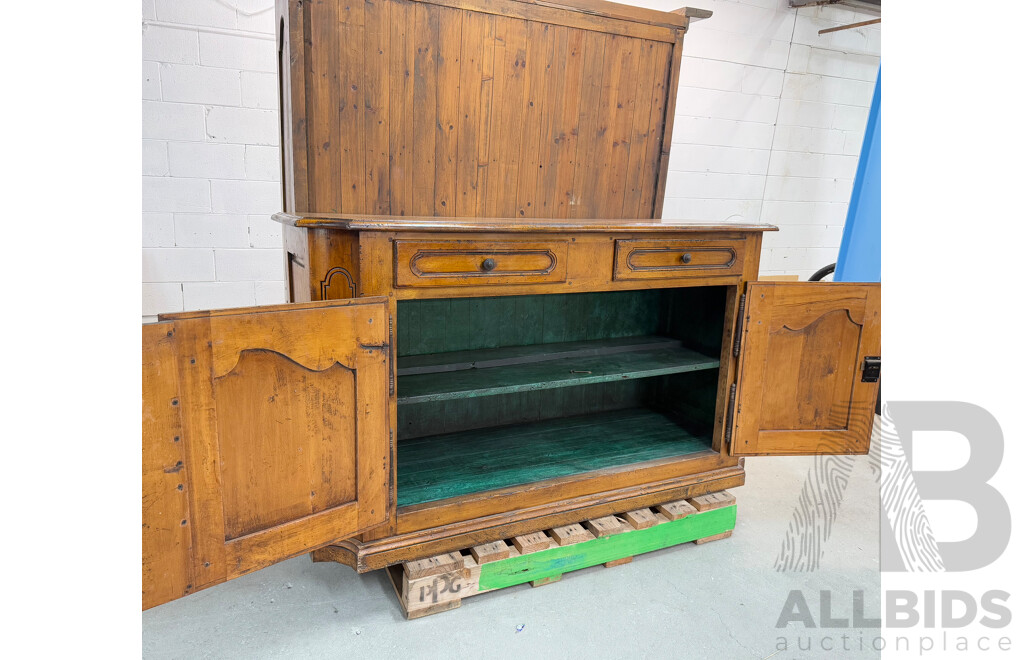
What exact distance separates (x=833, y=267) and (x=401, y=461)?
2.97 meters

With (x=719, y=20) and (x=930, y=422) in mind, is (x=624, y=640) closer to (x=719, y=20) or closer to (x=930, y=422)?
(x=930, y=422)

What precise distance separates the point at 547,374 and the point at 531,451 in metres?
0.34

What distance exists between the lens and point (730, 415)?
2.18 meters

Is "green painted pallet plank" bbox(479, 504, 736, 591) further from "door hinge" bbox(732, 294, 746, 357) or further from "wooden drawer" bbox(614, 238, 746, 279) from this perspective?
"wooden drawer" bbox(614, 238, 746, 279)

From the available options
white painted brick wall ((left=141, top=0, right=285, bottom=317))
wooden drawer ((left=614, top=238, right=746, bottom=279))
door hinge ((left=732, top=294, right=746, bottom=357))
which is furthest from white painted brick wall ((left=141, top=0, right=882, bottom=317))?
door hinge ((left=732, top=294, right=746, bottom=357))

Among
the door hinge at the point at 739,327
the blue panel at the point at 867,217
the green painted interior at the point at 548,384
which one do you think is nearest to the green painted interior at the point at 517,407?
the green painted interior at the point at 548,384

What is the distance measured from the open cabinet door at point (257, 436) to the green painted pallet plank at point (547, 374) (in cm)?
24

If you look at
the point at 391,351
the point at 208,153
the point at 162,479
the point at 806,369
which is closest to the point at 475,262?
the point at 391,351

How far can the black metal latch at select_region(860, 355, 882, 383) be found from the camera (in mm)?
2125

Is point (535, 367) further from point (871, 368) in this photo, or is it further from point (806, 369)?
point (871, 368)

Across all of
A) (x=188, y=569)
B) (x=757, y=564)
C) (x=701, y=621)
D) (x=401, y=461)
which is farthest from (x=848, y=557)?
(x=188, y=569)

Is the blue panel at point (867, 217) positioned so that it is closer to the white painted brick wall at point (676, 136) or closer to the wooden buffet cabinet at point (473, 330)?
the white painted brick wall at point (676, 136)

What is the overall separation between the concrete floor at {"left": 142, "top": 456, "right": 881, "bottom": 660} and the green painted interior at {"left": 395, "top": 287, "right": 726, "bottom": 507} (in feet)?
1.13

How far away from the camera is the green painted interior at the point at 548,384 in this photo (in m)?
2.05
